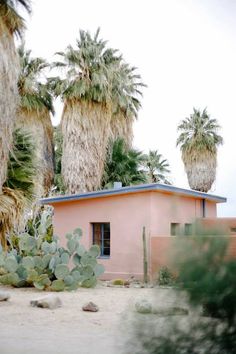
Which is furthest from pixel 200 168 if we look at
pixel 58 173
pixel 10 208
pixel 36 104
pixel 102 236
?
pixel 10 208

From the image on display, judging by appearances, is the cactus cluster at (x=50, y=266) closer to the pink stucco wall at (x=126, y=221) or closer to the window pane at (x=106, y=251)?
the pink stucco wall at (x=126, y=221)

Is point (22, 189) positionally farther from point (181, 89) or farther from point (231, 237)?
point (181, 89)

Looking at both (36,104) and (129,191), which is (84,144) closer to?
(36,104)

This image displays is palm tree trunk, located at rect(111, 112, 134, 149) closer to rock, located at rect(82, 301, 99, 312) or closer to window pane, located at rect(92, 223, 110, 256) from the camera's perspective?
window pane, located at rect(92, 223, 110, 256)

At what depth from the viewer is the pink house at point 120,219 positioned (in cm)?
1805

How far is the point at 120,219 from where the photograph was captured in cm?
1886

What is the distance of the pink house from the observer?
18.0 meters

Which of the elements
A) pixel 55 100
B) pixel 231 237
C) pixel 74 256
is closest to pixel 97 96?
pixel 55 100

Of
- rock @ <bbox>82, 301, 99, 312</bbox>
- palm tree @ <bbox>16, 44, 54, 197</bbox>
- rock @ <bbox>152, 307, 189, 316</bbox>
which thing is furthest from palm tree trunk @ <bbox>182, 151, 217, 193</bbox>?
rock @ <bbox>152, 307, 189, 316</bbox>

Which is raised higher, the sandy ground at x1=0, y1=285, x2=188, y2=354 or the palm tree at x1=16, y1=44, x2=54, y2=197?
the palm tree at x1=16, y1=44, x2=54, y2=197

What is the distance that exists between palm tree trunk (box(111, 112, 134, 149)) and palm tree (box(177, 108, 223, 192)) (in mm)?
8372

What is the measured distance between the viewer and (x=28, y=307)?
38.6ft

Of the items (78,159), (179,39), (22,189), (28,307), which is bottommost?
(28,307)

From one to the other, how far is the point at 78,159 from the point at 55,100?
3.77m
